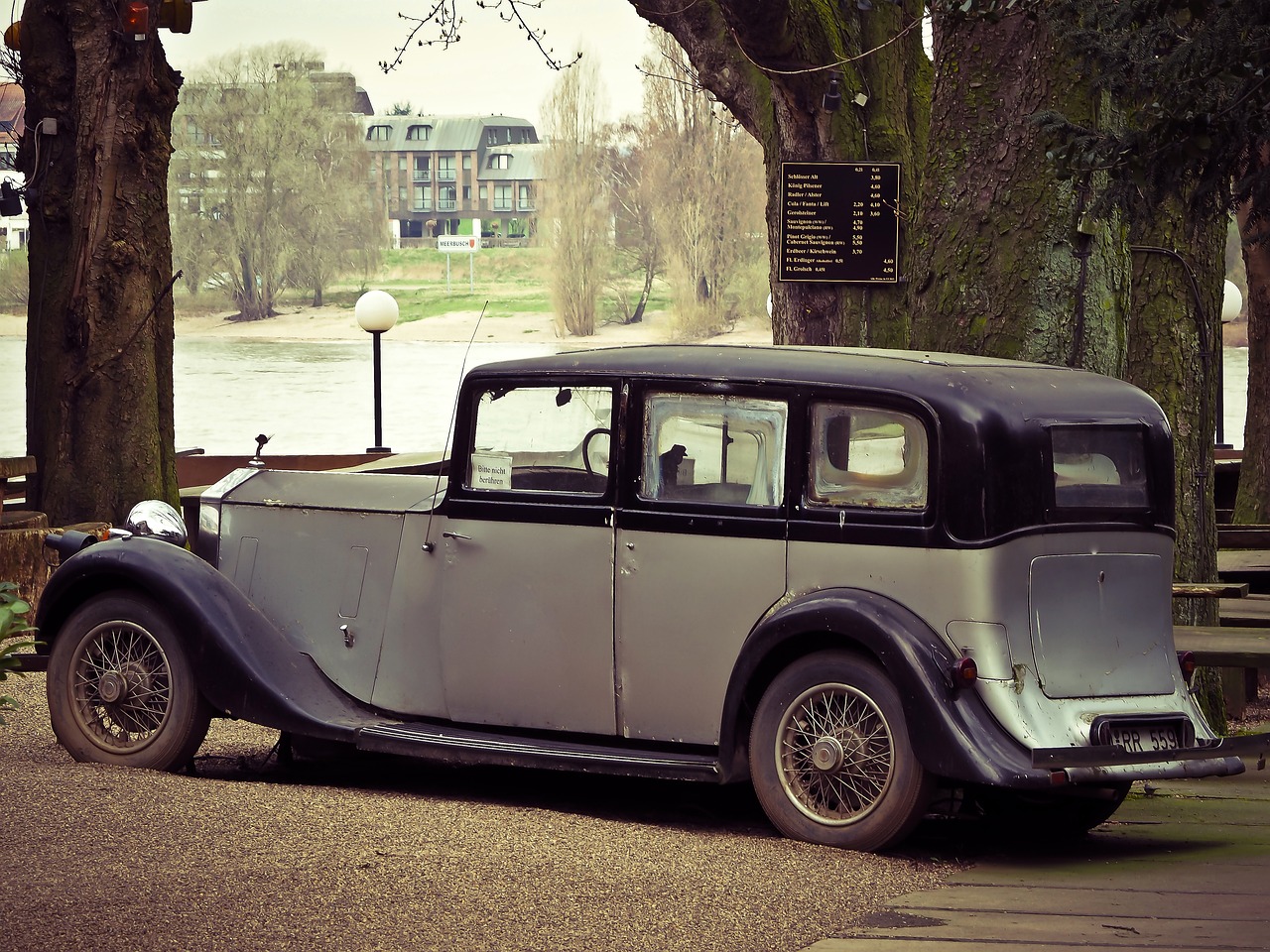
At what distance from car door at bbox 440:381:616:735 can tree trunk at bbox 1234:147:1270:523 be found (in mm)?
9138

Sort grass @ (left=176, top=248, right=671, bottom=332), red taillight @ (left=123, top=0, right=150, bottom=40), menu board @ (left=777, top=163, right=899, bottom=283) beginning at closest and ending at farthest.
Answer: red taillight @ (left=123, top=0, right=150, bottom=40), menu board @ (left=777, top=163, right=899, bottom=283), grass @ (left=176, top=248, right=671, bottom=332)

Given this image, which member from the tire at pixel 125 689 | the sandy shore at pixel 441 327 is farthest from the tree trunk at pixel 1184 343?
the sandy shore at pixel 441 327

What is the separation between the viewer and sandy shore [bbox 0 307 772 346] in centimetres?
5244

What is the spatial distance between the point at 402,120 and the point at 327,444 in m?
60.4

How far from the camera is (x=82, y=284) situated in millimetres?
12438

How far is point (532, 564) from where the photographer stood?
621cm

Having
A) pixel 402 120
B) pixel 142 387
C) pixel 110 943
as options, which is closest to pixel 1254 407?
pixel 142 387

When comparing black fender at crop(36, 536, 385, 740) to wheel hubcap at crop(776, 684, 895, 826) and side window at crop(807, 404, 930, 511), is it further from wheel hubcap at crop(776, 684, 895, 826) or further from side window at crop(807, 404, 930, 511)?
side window at crop(807, 404, 930, 511)

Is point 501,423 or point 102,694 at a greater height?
point 501,423

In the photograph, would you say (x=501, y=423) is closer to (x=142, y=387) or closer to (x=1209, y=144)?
(x=1209, y=144)

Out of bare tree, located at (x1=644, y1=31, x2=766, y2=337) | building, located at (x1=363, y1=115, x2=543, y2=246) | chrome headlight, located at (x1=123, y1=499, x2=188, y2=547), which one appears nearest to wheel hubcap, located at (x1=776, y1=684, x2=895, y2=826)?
chrome headlight, located at (x1=123, y1=499, x2=188, y2=547)

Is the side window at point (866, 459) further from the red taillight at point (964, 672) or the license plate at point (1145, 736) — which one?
the license plate at point (1145, 736)

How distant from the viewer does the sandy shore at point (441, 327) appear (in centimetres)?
5244

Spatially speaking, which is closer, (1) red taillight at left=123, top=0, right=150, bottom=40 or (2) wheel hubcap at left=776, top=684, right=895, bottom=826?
(2) wheel hubcap at left=776, top=684, right=895, bottom=826
